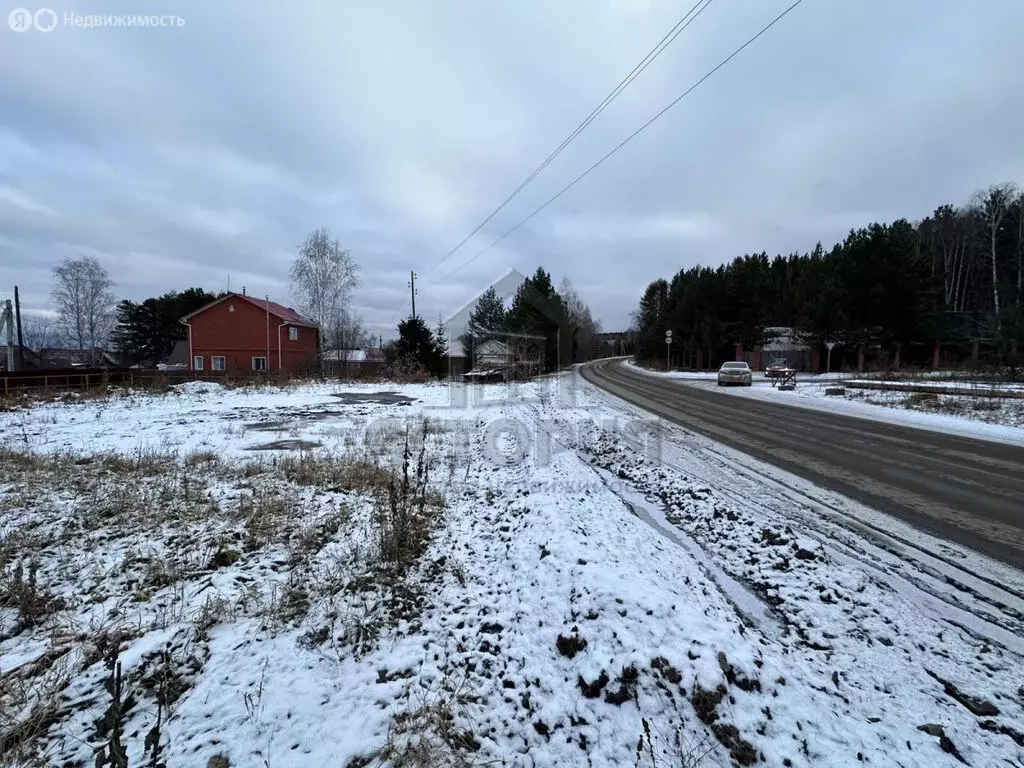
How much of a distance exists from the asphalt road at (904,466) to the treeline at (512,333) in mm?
23506

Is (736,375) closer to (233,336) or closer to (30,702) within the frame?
(30,702)

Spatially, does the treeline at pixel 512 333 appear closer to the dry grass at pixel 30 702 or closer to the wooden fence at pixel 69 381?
the wooden fence at pixel 69 381

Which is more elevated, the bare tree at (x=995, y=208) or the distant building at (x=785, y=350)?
the bare tree at (x=995, y=208)

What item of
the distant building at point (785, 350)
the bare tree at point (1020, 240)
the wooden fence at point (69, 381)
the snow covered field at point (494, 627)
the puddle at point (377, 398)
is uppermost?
the bare tree at point (1020, 240)

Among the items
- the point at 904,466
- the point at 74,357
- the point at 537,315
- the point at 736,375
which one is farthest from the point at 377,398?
the point at 74,357

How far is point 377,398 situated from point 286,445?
412 inches

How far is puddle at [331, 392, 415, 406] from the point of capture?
18.0 meters

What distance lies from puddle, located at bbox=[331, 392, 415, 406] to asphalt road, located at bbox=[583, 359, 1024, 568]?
10815mm

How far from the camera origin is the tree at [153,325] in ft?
174

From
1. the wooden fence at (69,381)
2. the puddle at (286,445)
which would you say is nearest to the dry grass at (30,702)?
the puddle at (286,445)

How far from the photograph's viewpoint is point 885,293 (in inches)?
1162

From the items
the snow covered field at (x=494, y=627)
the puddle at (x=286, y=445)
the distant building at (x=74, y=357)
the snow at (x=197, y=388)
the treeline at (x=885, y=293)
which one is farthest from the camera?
the distant building at (x=74, y=357)

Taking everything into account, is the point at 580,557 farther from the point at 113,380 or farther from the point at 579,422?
the point at 113,380

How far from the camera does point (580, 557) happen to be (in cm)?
401
